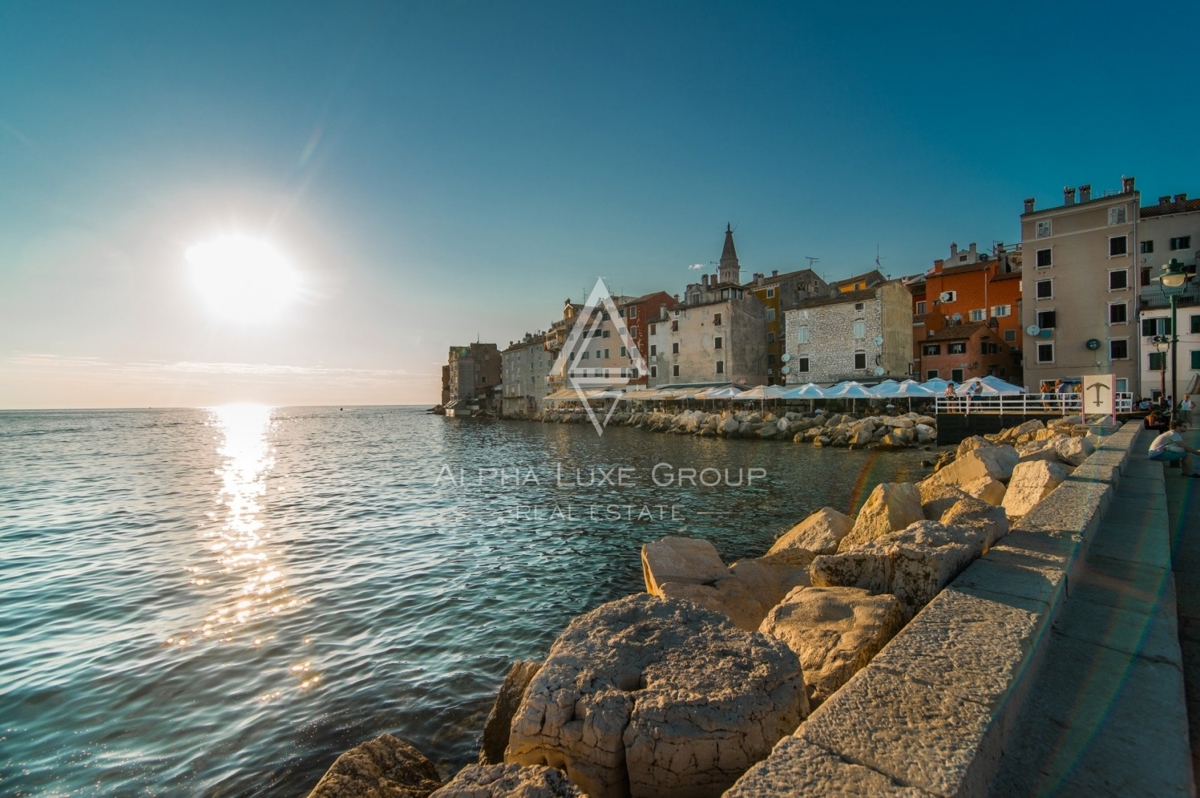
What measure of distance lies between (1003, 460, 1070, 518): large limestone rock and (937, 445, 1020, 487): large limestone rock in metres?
2.67

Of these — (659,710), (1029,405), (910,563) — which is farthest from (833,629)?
(1029,405)

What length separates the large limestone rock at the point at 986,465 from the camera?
36.8 ft

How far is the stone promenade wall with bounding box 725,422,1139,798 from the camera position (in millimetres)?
1938

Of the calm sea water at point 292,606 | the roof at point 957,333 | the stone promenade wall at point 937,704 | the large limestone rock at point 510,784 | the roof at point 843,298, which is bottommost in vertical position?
the calm sea water at point 292,606

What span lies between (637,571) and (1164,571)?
6993 millimetres

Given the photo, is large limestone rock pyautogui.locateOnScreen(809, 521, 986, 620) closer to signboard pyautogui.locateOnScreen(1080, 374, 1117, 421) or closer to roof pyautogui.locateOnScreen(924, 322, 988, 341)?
signboard pyautogui.locateOnScreen(1080, 374, 1117, 421)

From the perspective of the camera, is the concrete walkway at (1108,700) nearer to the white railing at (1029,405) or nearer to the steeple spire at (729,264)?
the white railing at (1029,405)

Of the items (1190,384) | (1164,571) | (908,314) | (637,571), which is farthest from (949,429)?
(1164,571)

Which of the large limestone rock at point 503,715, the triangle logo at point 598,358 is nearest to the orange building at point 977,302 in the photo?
the triangle logo at point 598,358

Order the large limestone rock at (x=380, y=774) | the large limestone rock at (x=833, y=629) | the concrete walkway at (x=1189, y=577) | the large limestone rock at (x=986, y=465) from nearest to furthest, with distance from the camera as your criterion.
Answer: the concrete walkway at (x=1189, y=577) < the large limestone rock at (x=833, y=629) < the large limestone rock at (x=380, y=774) < the large limestone rock at (x=986, y=465)

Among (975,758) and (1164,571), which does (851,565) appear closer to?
(1164,571)

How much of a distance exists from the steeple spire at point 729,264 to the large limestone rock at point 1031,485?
5741 cm

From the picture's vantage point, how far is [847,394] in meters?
36.3

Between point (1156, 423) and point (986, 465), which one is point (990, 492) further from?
point (1156, 423)
